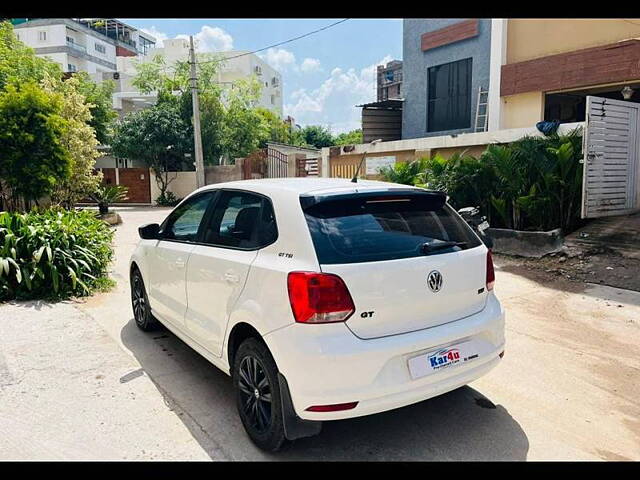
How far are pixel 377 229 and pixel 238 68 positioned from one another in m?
49.9

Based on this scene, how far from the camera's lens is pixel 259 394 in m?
3.02

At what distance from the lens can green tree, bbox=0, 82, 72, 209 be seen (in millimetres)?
9945

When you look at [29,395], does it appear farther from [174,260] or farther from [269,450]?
[269,450]

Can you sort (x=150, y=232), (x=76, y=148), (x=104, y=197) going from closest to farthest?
(x=150, y=232) → (x=76, y=148) → (x=104, y=197)

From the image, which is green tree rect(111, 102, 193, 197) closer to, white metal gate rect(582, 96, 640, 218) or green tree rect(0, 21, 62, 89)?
green tree rect(0, 21, 62, 89)

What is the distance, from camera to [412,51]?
16.1m

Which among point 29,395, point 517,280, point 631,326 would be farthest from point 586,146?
point 29,395

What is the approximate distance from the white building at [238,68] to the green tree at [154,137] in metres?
18.3

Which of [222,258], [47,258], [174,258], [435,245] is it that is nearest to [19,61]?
[47,258]

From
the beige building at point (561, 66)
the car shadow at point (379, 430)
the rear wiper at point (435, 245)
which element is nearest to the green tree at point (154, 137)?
the beige building at point (561, 66)

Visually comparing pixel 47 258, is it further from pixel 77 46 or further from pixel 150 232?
pixel 77 46

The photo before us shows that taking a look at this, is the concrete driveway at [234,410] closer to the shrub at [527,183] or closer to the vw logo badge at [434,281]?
the vw logo badge at [434,281]

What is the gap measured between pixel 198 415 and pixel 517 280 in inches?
218

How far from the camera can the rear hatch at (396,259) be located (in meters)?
→ 2.74
